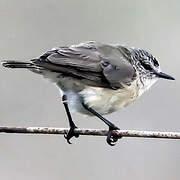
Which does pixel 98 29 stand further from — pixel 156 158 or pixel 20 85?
pixel 156 158

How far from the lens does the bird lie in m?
5.68

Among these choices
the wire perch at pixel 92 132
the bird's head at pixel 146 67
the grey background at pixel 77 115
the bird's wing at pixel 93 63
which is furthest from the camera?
the grey background at pixel 77 115

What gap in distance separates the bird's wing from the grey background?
113cm

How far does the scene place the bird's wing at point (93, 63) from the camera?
568 cm

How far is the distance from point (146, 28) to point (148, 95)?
89 cm

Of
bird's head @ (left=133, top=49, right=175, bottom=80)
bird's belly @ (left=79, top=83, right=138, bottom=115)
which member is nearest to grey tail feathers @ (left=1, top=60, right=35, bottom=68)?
bird's belly @ (left=79, top=83, right=138, bottom=115)

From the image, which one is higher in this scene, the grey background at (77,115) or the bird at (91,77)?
the bird at (91,77)

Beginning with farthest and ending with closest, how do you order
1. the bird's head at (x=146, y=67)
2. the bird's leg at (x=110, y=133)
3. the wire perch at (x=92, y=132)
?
the bird's head at (x=146, y=67) < the bird's leg at (x=110, y=133) < the wire perch at (x=92, y=132)

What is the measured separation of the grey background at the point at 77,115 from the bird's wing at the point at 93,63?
1.13m

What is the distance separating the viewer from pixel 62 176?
7.12 metres

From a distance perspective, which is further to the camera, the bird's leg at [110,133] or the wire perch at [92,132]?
the bird's leg at [110,133]

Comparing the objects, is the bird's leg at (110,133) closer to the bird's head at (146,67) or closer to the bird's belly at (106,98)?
the bird's belly at (106,98)

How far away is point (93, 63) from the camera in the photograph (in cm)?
594

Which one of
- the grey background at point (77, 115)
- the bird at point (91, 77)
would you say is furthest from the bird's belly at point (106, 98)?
the grey background at point (77, 115)
